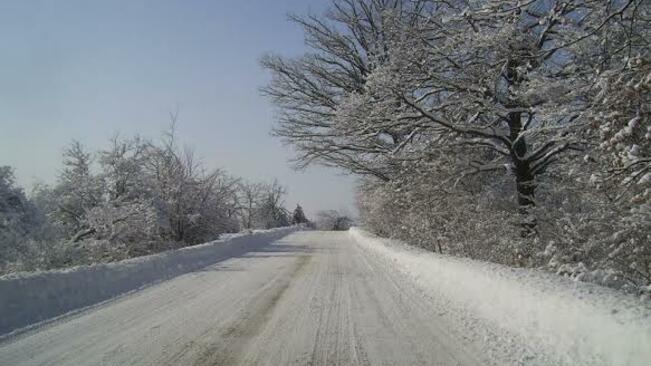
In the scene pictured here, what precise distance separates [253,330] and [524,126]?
8.51m

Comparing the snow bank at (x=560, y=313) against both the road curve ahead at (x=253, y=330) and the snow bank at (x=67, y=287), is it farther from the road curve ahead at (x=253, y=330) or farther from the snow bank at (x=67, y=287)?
the snow bank at (x=67, y=287)

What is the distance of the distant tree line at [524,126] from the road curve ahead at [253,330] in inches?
125

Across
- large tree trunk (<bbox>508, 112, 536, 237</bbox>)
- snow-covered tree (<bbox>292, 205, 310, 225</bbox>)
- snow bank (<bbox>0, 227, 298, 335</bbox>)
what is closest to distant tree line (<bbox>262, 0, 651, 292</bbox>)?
large tree trunk (<bbox>508, 112, 536, 237</bbox>)

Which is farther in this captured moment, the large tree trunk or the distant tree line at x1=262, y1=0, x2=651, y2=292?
the large tree trunk

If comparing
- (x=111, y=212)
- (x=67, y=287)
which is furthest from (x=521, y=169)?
(x=111, y=212)

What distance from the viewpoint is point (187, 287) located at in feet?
35.4

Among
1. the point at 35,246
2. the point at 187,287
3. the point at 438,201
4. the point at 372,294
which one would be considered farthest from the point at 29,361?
the point at 35,246

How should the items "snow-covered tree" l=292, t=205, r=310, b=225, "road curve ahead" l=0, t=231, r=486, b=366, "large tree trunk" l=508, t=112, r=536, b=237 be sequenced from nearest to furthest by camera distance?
1. "road curve ahead" l=0, t=231, r=486, b=366
2. "large tree trunk" l=508, t=112, r=536, b=237
3. "snow-covered tree" l=292, t=205, r=310, b=225

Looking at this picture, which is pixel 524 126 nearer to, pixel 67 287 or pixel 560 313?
pixel 560 313

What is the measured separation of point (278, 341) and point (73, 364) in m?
2.31

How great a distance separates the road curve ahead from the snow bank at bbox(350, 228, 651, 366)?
2.38 ft

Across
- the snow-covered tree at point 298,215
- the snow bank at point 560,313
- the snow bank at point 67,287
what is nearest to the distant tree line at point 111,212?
the snow bank at point 67,287

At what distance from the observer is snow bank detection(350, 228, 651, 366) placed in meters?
4.39

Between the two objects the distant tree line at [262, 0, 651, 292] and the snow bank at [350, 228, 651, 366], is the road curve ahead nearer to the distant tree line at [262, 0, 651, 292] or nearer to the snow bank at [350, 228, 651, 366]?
the snow bank at [350, 228, 651, 366]
